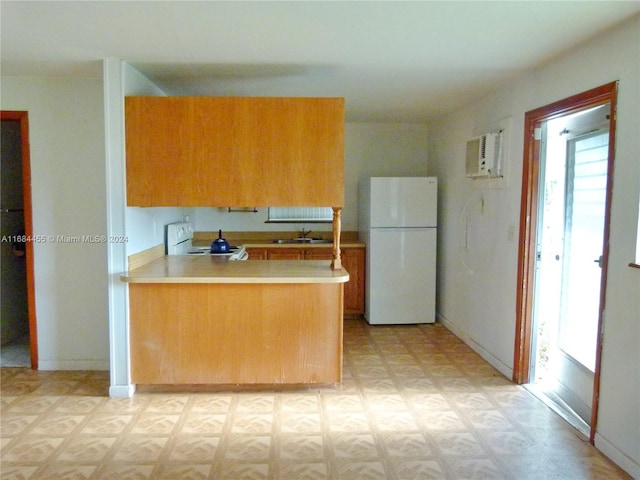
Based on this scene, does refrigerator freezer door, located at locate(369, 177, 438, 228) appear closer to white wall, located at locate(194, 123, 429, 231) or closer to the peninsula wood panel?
white wall, located at locate(194, 123, 429, 231)

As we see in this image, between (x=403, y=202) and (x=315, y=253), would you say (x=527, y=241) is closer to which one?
(x=403, y=202)

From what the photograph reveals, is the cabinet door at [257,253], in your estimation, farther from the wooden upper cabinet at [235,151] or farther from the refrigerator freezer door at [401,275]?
the wooden upper cabinet at [235,151]

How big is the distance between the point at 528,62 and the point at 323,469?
2.77m

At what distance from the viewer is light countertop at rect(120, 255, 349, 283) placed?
3.21 m

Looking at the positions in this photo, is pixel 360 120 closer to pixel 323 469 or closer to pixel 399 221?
pixel 399 221

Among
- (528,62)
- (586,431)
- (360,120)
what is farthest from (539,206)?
(360,120)

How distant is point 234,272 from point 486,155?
2223 millimetres

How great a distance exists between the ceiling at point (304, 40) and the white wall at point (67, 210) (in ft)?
0.68

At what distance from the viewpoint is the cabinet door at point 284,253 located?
526 cm

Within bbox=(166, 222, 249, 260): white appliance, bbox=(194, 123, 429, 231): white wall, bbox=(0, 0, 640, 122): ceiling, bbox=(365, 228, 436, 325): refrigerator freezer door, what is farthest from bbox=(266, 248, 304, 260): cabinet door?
bbox=(0, 0, 640, 122): ceiling

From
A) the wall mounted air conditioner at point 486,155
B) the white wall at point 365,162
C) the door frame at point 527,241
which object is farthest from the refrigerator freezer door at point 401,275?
the door frame at point 527,241

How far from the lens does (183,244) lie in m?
4.60

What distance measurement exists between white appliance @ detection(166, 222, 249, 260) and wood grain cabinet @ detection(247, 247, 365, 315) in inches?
17.4

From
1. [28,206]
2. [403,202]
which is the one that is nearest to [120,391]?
[28,206]
